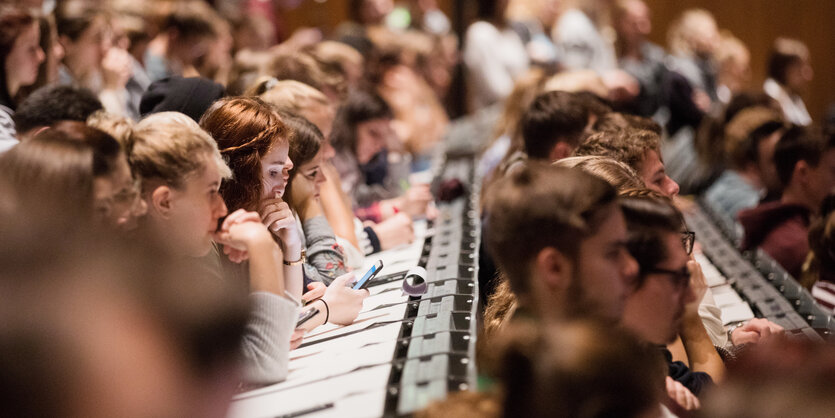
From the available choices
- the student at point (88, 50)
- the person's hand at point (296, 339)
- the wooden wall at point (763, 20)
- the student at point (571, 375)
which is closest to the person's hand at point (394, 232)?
the person's hand at point (296, 339)

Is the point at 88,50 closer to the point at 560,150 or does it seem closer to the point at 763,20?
the point at 560,150

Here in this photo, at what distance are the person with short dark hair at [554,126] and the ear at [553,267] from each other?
154cm

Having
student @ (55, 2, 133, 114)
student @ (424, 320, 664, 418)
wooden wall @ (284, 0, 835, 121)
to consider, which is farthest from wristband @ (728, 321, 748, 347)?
wooden wall @ (284, 0, 835, 121)

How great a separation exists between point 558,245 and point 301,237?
102cm

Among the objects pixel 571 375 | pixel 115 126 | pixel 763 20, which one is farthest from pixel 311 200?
pixel 763 20

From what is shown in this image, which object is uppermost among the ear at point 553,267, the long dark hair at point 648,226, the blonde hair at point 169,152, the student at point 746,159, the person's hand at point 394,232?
the blonde hair at point 169,152

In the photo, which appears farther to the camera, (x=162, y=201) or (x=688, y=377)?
(x=688, y=377)

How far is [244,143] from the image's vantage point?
6.59 feet

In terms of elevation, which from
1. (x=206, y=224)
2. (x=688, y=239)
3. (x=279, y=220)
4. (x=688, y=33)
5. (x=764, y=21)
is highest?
(x=206, y=224)

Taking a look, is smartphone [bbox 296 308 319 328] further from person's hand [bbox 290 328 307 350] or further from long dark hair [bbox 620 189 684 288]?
long dark hair [bbox 620 189 684 288]

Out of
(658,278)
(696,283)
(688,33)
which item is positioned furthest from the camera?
(688,33)

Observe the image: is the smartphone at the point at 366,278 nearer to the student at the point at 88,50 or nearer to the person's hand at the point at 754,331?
the person's hand at the point at 754,331

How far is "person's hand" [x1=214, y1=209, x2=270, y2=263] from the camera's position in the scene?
5.60ft

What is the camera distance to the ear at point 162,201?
68.0 inches
